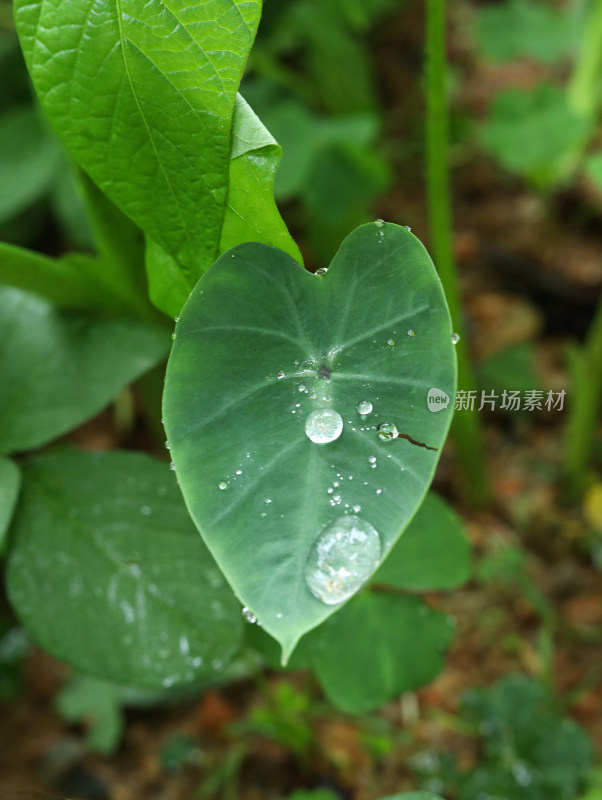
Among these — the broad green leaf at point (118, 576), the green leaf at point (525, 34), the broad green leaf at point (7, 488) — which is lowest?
the green leaf at point (525, 34)

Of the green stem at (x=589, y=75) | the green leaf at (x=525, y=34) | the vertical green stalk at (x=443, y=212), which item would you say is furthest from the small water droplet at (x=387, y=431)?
the green leaf at (x=525, y=34)

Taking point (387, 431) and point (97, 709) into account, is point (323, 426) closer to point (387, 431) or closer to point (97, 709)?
point (387, 431)

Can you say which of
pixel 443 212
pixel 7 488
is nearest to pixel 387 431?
pixel 7 488

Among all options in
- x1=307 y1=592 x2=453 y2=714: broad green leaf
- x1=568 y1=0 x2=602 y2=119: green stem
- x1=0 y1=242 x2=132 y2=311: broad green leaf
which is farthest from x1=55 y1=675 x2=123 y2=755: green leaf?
x1=568 y1=0 x2=602 y2=119: green stem

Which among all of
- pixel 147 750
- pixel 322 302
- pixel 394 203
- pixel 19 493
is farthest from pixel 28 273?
pixel 394 203

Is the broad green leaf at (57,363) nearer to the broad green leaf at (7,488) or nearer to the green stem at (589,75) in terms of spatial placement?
the broad green leaf at (7,488)

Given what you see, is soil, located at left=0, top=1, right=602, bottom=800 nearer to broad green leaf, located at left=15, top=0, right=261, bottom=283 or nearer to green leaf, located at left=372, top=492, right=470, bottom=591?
green leaf, located at left=372, top=492, right=470, bottom=591
